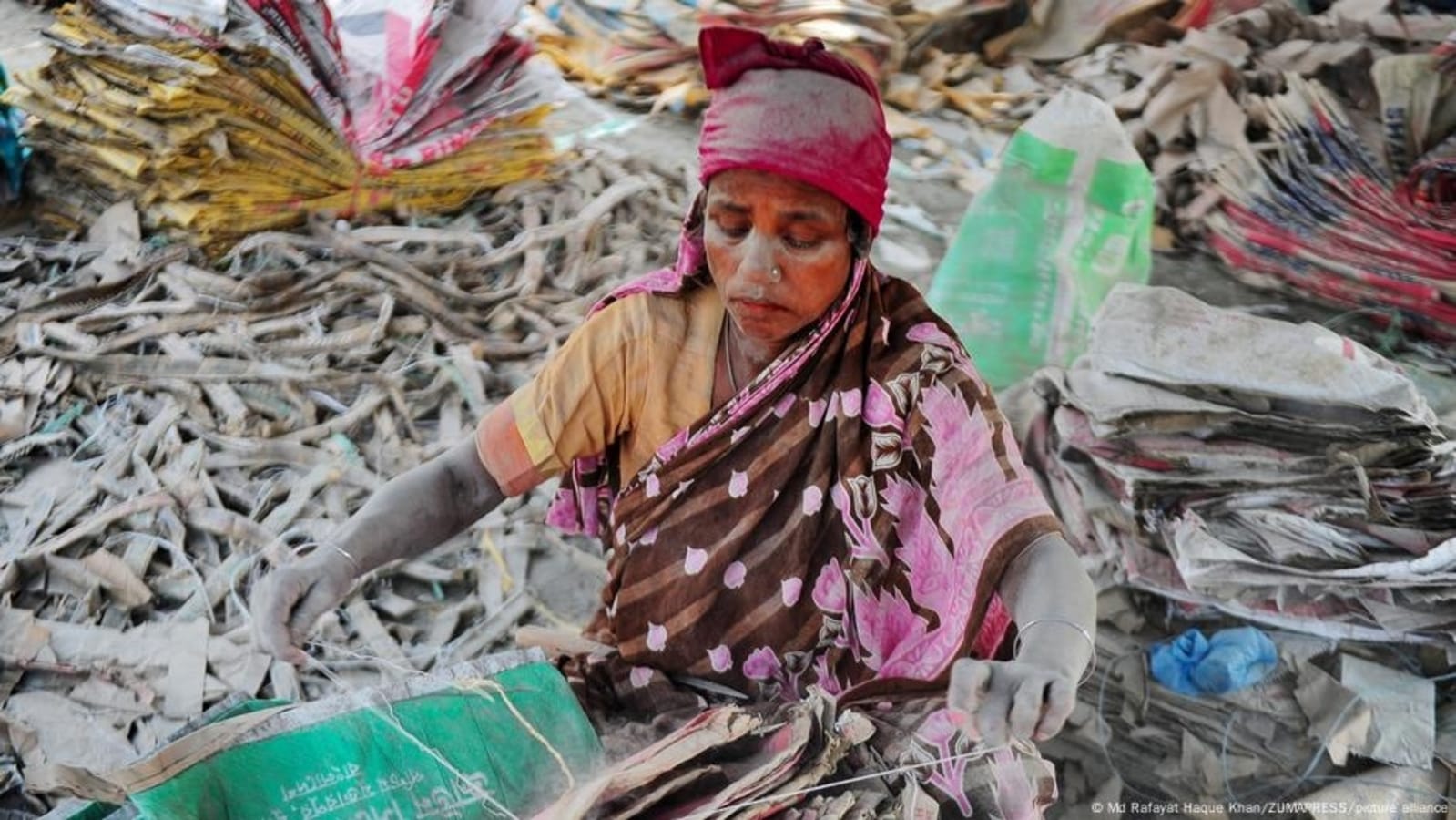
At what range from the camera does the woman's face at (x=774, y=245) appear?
1.72 metres

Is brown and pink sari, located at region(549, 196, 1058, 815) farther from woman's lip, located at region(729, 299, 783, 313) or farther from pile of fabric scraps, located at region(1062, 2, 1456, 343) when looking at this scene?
pile of fabric scraps, located at region(1062, 2, 1456, 343)

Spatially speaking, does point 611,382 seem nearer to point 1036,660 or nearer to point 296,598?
point 296,598

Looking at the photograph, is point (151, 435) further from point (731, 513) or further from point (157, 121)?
point (731, 513)

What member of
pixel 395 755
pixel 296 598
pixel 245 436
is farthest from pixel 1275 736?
pixel 245 436

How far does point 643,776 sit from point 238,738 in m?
0.53

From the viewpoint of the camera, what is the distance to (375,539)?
6.04ft

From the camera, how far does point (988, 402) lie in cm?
182

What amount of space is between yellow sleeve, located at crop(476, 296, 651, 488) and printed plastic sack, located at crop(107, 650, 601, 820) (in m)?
0.32

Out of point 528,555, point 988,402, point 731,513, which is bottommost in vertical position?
point 528,555

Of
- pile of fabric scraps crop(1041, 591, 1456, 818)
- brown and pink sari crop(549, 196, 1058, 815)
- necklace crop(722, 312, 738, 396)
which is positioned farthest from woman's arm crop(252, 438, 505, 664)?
pile of fabric scraps crop(1041, 591, 1456, 818)

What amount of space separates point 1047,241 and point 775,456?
74.9 inches

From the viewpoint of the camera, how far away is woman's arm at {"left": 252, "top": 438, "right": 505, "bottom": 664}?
1718 millimetres

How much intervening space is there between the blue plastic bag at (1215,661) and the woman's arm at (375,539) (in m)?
1.62


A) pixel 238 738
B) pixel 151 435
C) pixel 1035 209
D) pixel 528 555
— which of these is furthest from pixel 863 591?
pixel 151 435
